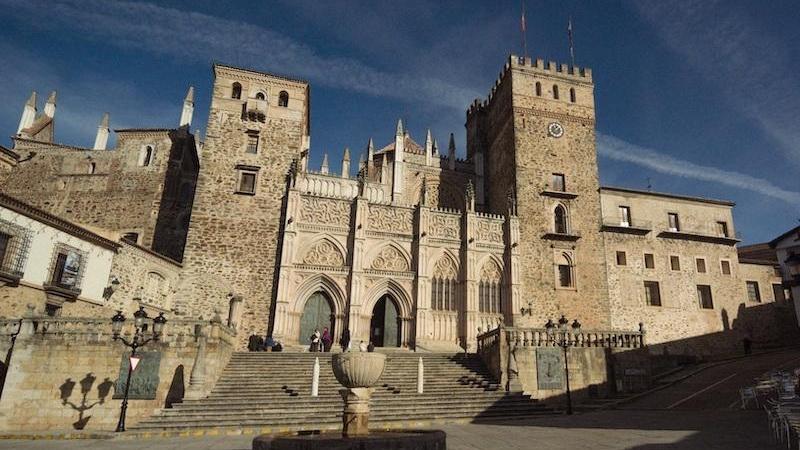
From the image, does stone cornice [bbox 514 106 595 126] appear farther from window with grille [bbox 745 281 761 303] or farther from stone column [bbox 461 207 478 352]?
window with grille [bbox 745 281 761 303]

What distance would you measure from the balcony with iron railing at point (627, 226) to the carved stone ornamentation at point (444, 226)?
1026 cm

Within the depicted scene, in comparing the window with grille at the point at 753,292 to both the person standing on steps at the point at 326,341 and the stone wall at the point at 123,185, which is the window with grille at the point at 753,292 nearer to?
the person standing on steps at the point at 326,341

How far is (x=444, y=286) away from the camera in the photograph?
28.7 m

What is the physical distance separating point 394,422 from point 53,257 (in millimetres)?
17836

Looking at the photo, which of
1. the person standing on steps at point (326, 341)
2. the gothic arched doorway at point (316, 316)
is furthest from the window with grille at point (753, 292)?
the person standing on steps at point (326, 341)

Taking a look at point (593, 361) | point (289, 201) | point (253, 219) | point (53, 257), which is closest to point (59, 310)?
point (53, 257)

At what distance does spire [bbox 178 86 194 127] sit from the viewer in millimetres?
41469

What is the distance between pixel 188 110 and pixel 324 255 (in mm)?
24134

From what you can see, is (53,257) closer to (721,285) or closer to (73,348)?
(73,348)

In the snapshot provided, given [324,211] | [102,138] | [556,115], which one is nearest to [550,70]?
[556,115]

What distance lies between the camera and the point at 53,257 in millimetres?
21750

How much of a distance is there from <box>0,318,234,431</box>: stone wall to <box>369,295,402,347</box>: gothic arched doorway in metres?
11.2

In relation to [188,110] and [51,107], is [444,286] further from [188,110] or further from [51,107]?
[51,107]

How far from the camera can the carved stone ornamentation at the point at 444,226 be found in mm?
29391
